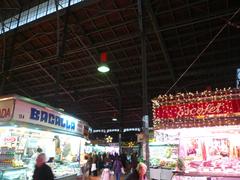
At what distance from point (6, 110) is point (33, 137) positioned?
2154 millimetres

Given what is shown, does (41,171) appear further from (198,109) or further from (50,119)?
(198,109)

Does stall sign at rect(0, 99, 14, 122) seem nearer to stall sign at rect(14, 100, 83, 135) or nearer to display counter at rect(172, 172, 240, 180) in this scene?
stall sign at rect(14, 100, 83, 135)

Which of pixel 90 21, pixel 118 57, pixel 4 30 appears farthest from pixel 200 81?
pixel 4 30

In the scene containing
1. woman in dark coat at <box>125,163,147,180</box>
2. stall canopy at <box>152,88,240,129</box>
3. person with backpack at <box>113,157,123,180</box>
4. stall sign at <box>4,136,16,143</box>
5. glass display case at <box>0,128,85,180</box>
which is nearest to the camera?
woman in dark coat at <box>125,163,147,180</box>

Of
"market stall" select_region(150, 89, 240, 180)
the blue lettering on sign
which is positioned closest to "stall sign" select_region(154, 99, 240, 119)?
"market stall" select_region(150, 89, 240, 180)

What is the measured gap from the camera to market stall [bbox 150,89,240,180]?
6.34 meters

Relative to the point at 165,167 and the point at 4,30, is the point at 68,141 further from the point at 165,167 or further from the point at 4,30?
the point at 4,30

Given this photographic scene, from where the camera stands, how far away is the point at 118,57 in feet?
57.6

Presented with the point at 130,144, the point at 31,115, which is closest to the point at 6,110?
the point at 31,115

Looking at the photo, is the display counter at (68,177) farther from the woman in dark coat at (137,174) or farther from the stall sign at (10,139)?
the woman in dark coat at (137,174)

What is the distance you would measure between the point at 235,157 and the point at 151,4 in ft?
28.7

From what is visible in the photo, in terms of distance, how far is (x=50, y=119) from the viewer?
7438mm

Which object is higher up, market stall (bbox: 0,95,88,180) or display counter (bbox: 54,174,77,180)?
market stall (bbox: 0,95,88,180)

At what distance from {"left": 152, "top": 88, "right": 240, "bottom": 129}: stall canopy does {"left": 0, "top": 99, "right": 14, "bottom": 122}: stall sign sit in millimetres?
3669
